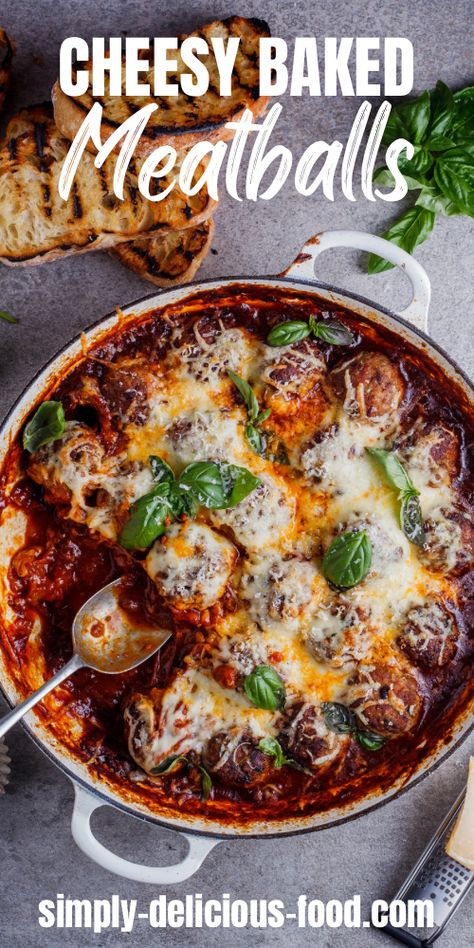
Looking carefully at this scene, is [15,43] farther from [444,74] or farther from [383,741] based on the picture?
[383,741]

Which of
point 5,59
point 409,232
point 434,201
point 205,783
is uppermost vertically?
point 5,59

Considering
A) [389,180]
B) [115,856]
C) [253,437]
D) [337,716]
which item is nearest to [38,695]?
[115,856]

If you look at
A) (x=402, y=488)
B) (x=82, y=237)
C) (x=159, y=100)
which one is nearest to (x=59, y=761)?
(x=402, y=488)

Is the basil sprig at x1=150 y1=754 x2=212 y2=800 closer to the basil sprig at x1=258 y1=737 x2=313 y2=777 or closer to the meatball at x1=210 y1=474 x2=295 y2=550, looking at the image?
the basil sprig at x1=258 y1=737 x2=313 y2=777

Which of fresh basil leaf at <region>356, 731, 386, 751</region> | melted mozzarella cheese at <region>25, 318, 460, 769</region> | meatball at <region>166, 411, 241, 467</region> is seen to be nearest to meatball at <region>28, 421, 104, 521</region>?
melted mozzarella cheese at <region>25, 318, 460, 769</region>

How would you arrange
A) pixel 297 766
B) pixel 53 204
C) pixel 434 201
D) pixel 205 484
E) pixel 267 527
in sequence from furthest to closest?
1. pixel 434 201
2. pixel 53 204
3. pixel 297 766
4. pixel 267 527
5. pixel 205 484

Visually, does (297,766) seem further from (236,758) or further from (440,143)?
(440,143)

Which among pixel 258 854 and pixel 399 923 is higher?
pixel 258 854

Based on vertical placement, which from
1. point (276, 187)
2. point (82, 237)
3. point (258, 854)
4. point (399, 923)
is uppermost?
point (276, 187)

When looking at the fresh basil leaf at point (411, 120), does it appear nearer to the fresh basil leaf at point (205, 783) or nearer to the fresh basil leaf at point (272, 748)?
the fresh basil leaf at point (272, 748)
